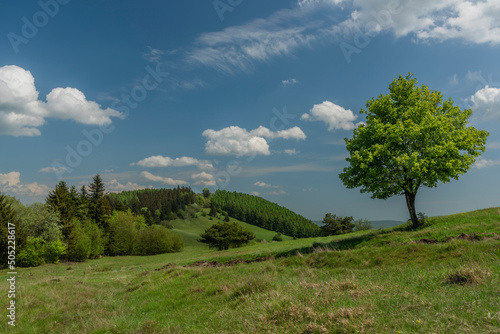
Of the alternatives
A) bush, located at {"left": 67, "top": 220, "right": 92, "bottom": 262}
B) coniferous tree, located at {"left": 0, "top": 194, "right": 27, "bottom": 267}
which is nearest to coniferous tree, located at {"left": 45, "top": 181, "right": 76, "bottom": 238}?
bush, located at {"left": 67, "top": 220, "right": 92, "bottom": 262}

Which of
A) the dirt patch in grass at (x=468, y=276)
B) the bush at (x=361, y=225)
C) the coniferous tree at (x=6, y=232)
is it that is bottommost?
the bush at (x=361, y=225)

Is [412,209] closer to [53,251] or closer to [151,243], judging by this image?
A: [53,251]

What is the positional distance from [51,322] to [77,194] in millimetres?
73485

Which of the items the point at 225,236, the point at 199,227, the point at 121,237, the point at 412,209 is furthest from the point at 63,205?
the point at 199,227

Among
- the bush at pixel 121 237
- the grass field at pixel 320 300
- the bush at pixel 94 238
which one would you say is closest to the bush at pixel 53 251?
the bush at pixel 94 238

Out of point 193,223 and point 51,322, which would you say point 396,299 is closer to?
point 51,322

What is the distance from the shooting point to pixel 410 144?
84.6 ft

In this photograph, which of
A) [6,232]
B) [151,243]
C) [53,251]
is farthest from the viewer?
[151,243]

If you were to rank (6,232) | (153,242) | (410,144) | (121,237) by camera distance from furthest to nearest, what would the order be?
1. (153,242)
2. (121,237)
3. (6,232)
4. (410,144)

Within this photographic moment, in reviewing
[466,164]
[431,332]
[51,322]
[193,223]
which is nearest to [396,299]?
[431,332]

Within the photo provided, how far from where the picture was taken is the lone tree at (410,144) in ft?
78.7

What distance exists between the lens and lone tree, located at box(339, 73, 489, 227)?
24.0 metres

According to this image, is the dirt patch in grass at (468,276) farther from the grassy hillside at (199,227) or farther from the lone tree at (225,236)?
the grassy hillside at (199,227)

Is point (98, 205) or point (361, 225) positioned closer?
point (98, 205)
